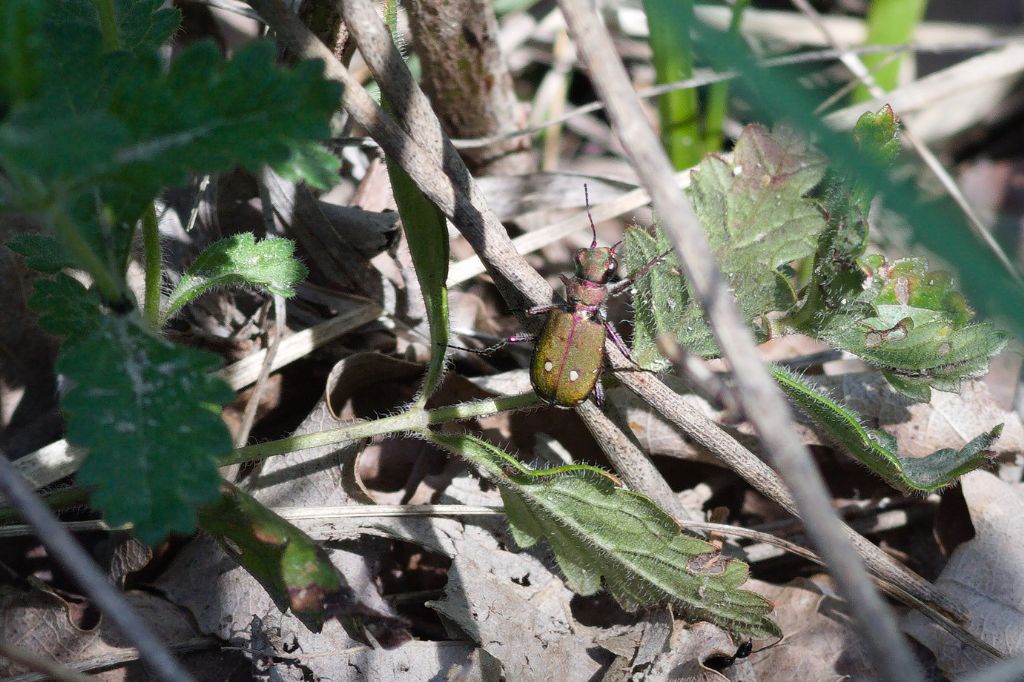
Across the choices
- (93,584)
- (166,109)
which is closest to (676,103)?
(166,109)

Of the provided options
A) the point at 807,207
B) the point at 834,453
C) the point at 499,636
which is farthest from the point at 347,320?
the point at 834,453

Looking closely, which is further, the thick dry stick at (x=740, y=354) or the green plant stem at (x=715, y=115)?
the green plant stem at (x=715, y=115)

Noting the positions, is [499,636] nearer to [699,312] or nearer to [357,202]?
[699,312]

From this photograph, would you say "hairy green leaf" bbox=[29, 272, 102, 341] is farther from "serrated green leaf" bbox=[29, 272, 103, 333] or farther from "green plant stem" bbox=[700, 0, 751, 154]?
"green plant stem" bbox=[700, 0, 751, 154]

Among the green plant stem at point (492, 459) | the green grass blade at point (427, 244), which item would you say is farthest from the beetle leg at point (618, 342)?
the green grass blade at point (427, 244)

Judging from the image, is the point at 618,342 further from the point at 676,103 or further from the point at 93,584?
the point at 676,103

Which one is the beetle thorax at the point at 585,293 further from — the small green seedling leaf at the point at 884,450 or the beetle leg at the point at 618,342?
the small green seedling leaf at the point at 884,450
